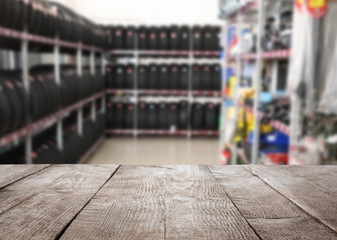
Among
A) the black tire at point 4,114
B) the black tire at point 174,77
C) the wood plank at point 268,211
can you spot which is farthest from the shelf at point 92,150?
the wood plank at point 268,211

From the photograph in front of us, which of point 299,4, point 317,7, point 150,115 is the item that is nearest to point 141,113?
point 150,115

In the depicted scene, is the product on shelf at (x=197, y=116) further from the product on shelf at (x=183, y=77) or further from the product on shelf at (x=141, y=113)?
the product on shelf at (x=141, y=113)

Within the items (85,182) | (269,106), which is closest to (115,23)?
(269,106)

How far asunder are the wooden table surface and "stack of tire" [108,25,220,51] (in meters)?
6.10

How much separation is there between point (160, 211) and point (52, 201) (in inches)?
7.4

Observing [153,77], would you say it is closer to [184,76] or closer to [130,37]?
[184,76]

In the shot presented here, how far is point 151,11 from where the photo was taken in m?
7.39

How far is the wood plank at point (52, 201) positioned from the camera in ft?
1.74

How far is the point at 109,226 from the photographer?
539 millimetres

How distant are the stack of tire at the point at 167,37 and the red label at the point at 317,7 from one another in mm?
4764

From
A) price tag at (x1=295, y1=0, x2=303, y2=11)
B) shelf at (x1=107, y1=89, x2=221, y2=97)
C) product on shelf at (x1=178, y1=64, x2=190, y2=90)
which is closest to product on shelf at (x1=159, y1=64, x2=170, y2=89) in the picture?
shelf at (x1=107, y1=89, x2=221, y2=97)

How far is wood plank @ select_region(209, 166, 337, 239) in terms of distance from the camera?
0.52 metres

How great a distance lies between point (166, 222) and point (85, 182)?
0.86 feet

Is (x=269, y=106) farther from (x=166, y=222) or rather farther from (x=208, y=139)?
(x=208, y=139)
